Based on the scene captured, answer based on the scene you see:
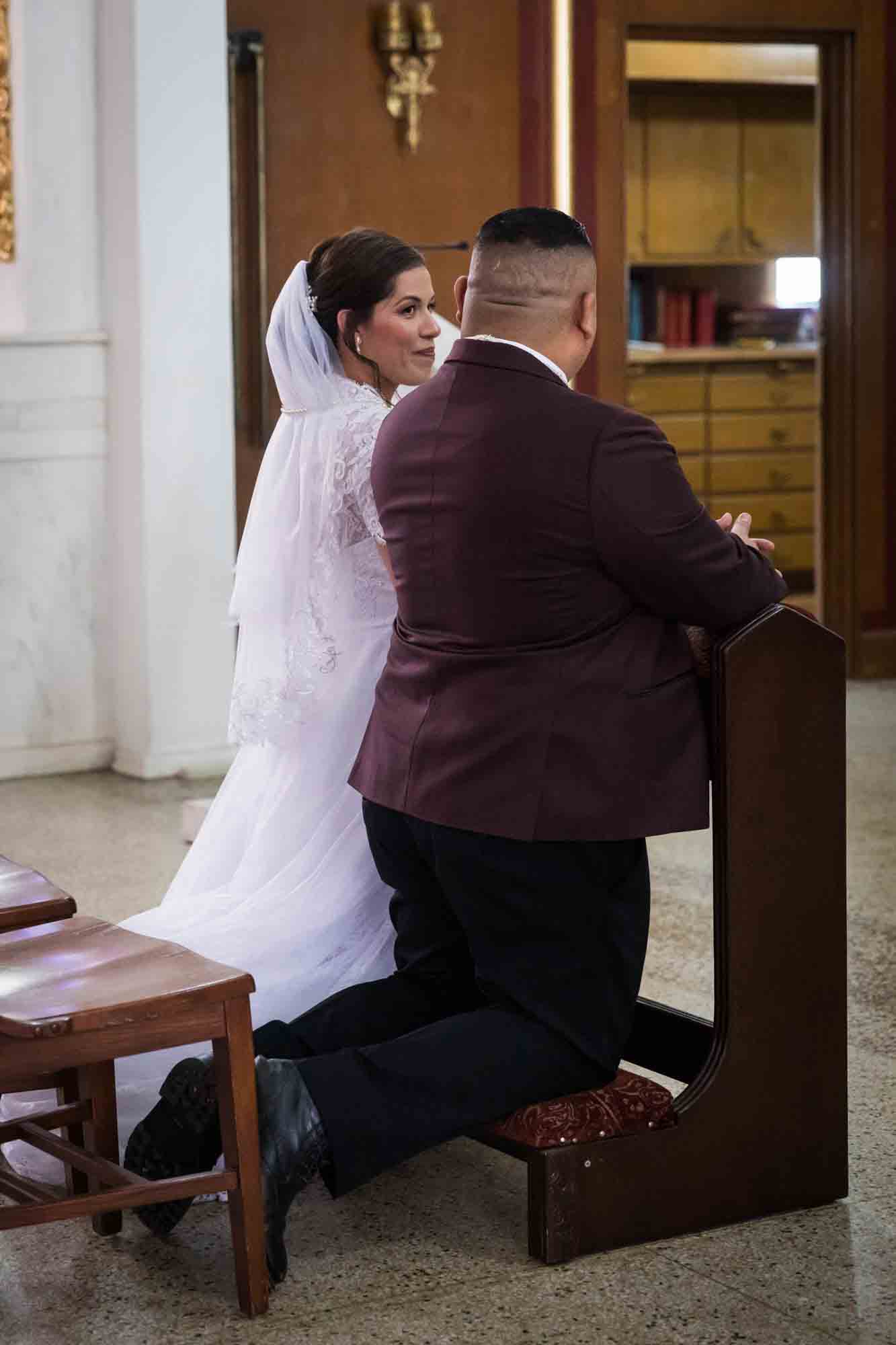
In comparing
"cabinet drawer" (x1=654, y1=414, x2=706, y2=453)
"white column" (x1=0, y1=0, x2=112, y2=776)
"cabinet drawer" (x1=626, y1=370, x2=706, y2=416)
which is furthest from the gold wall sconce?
"cabinet drawer" (x1=654, y1=414, x2=706, y2=453)

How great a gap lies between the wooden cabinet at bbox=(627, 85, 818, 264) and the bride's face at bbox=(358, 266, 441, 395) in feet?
22.9

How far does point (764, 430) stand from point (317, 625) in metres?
6.93

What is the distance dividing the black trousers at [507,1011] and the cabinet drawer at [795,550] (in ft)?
24.3

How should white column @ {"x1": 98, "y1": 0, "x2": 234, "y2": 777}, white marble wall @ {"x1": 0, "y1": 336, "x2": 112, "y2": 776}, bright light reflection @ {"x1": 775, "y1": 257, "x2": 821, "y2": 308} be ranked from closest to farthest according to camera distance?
1. white column @ {"x1": 98, "y1": 0, "x2": 234, "y2": 777}
2. white marble wall @ {"x1": 0, "y1": 336, "x2": 112, "y2": 776}
3. bright light reflection @ {"x1": 775, "y1": 257, "x2": 821, "y2": 308}

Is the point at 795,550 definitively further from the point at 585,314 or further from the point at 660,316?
the point at 585,314

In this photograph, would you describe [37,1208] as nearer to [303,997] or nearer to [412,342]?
[303,997]

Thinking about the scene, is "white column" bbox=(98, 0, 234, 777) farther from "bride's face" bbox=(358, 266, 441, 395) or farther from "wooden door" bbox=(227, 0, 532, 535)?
"bride's face" bbox=(358, 266, 441, 395)

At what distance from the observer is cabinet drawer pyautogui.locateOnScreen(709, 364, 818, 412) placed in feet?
31.7

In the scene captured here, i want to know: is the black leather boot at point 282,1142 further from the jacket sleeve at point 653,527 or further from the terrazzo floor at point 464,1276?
the jacket sleeve at point 653,527

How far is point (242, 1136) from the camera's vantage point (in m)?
2.32

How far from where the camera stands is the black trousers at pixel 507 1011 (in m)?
2.44

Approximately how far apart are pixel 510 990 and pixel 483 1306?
15.6 inches

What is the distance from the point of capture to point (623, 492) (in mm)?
2355

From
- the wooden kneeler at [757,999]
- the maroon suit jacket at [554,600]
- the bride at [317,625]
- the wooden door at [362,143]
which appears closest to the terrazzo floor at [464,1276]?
the wooden kneeler at [757,999]
